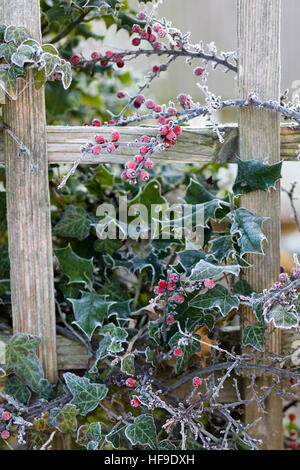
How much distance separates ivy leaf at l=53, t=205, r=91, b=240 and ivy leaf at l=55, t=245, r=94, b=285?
A: 3.6 inches

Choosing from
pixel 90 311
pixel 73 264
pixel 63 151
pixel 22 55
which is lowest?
pixel 90 311

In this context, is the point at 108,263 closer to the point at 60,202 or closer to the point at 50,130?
the point at 60,202

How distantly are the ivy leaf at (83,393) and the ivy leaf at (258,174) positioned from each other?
21.5 inches

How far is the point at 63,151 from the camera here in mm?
1291

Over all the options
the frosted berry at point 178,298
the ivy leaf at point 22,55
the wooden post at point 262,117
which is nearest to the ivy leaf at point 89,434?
the frosted berry at point 178,298

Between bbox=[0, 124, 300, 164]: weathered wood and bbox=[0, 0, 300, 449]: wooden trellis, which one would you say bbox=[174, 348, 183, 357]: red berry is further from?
bbox=[0, 124, 300, 164]: weathered wood

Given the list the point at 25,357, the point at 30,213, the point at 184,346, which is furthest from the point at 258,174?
the point at 25,357

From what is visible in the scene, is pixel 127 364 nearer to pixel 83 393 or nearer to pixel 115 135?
pixel 83 393

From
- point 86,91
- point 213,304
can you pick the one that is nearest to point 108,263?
point 213,304

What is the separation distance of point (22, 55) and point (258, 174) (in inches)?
21.6

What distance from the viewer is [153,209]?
1466 mm

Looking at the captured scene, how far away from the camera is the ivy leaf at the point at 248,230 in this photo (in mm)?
1177

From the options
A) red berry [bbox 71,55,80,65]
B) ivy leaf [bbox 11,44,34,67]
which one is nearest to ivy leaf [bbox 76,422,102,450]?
ivy leaf [bbox 11,44,34,67]

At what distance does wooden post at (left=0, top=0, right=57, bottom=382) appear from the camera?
125cm
